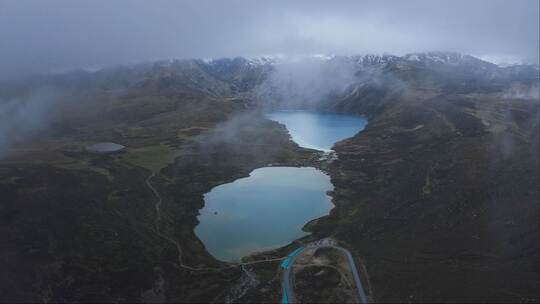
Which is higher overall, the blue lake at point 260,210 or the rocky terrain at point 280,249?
the rocky terrain at point 280,249

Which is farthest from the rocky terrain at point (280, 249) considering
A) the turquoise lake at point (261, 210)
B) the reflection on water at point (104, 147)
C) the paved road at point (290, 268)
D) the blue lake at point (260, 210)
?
the reflection on water at point (104, 147)

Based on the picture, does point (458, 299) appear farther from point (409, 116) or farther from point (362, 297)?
point (409, 116)

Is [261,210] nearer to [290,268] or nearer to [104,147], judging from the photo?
[290,268]

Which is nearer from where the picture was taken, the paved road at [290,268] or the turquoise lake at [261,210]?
the paved road at [290,268]

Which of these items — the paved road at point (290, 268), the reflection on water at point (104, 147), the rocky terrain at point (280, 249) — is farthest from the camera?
the reflection on water at point (104, 147)

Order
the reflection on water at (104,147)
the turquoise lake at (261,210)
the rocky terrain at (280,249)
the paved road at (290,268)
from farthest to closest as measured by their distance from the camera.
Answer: the reflection on water at (104,147) < the turquoise lake at (261,210) < the rocky terrain at (280,249) < the paved road at (290,268)

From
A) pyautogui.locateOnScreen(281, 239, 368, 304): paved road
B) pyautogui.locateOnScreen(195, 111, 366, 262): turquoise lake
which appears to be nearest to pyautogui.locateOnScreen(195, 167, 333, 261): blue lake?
pyautogui.locateOnScreen(195, 111, 366, 262): turquoise lake

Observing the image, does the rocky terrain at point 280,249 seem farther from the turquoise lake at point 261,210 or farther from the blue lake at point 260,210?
the blue lake at point 260,210
